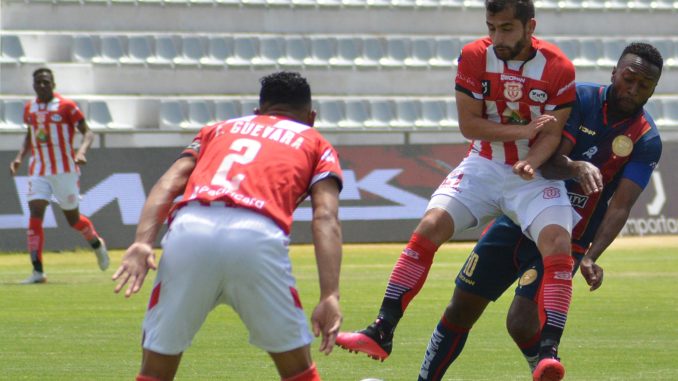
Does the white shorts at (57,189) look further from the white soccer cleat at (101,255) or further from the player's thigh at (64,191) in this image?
the white soccer cleat at (101,255)

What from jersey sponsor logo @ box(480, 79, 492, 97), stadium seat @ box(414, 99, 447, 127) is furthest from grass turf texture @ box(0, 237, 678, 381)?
stadium seat @ box(414, 99, 447, 127)

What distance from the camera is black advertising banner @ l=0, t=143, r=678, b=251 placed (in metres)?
19.8

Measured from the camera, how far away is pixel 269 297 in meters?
5.30

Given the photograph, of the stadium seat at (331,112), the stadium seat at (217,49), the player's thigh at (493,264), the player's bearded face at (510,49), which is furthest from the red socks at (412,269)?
the stadium seat at (217,49)

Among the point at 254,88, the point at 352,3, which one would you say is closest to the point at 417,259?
the point at 254,88

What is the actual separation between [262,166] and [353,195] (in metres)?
15.7

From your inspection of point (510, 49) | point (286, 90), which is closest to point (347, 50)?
point (510, 49)

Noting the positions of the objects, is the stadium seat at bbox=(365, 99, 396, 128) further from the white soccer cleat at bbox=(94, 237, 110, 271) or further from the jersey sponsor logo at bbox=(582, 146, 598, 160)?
the jersey sponsor logo at bbox=(582, 146, 598, 160)

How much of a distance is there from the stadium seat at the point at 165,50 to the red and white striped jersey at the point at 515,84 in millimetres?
17678

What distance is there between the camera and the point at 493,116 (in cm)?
768

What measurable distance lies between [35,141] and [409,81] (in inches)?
461

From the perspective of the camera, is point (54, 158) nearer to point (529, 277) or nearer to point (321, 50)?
point (529, 277)

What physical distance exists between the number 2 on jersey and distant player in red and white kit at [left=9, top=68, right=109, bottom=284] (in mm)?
10755

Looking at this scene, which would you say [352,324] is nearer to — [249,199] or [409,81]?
[249,199]
